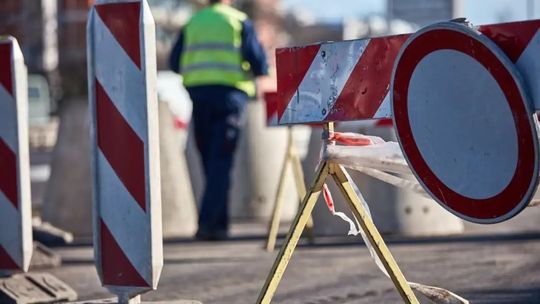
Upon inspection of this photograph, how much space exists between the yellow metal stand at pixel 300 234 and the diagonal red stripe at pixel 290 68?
0.42 metres

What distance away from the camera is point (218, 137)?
37.3 feet

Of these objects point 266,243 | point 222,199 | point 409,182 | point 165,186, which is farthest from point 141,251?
point 165,186

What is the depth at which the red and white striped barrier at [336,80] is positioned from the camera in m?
5.76

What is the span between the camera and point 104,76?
20.1 feet

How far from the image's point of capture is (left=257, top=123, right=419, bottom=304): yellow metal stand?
570cm

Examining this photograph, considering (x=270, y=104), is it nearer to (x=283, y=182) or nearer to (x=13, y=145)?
(x=283, y=182)

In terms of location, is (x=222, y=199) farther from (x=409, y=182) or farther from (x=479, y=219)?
(x=479, y=219)

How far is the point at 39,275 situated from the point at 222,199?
3649mm

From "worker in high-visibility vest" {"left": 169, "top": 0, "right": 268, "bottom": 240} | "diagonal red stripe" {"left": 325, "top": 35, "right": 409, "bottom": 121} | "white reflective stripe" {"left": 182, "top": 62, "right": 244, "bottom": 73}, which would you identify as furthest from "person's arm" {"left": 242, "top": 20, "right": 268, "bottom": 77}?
"diagonal red stripe" {"left": 325, "top": 35, "right": 409, "bottom": 121}

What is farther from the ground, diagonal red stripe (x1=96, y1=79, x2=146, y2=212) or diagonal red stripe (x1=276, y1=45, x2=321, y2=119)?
diagonal red stripe (x1=276, y1=45, x2=321, y2=119)

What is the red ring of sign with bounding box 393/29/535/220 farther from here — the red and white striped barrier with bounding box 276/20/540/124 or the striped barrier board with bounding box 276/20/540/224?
the red and white striped barrier with bounding box 276/20/540/124

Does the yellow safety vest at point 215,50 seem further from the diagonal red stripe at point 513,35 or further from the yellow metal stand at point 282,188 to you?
the diagonal red stripe at point 513,35

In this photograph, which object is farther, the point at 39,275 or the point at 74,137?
the point at 74,137

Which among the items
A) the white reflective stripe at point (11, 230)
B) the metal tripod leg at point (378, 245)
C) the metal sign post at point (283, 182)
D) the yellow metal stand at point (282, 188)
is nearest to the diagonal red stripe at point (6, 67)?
the white reflective stripe at point (11, 230)
